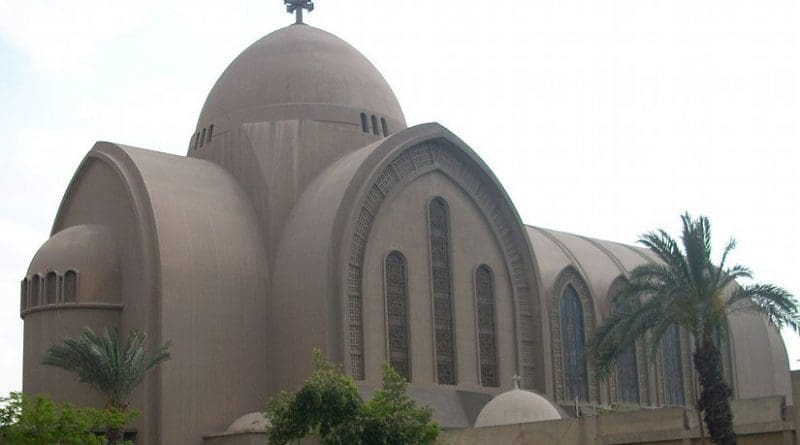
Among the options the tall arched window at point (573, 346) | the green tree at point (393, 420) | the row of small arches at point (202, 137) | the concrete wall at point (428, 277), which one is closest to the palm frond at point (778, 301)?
the green tree at point (393, 420)

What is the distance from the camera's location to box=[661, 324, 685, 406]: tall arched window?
43.5 m

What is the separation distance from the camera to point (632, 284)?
2477 centimetres

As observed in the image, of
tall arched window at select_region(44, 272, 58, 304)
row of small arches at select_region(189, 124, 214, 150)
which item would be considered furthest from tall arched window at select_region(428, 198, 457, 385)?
tall arched window at select_region(44, 272, 58, 304)

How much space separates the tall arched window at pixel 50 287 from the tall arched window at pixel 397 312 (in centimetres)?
853

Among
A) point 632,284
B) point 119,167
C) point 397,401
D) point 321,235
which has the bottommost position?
point 397,401

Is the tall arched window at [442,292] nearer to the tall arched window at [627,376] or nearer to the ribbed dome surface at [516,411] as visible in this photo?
the ribbed dome surface at [516,411]

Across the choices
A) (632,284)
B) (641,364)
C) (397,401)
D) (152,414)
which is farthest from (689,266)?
(641,364)

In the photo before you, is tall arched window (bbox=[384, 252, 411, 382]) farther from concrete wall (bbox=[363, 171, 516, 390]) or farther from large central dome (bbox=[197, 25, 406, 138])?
large central dome (bbox=[197, 25, 406, 138])

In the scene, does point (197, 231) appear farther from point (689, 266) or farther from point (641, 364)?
point (641, 364)

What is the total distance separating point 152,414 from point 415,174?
9.95 m

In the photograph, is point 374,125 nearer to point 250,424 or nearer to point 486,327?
point 486,327

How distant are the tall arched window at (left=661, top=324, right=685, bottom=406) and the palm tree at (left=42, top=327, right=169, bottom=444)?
67.5 ft

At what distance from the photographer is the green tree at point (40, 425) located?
80.2 ft

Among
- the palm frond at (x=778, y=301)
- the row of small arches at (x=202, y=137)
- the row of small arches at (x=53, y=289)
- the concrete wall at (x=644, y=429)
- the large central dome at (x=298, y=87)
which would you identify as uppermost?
the large central dome at (x=298, y=87)
